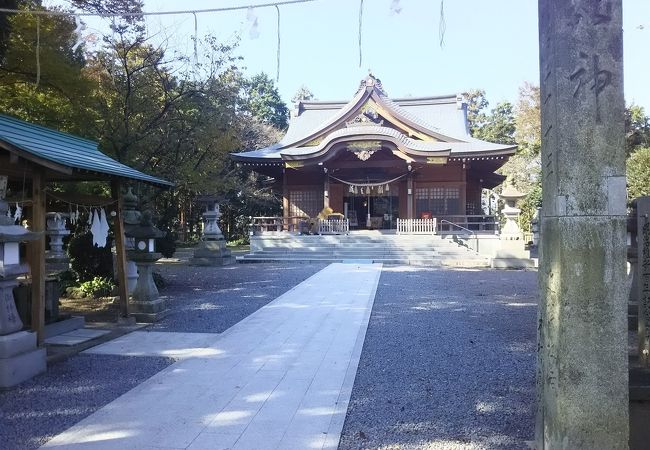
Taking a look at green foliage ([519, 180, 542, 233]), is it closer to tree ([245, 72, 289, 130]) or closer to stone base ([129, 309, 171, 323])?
tree ([245, 72, 289, 130])

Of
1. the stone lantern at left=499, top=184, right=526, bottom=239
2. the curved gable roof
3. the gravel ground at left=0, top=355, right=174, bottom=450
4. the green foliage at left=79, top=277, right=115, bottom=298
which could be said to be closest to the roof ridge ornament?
the curved gable roof

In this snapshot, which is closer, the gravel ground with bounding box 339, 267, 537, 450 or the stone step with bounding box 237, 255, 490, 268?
the gravel ground with bounding box 339, 267, 537, 450

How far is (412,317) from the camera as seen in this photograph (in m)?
7.13

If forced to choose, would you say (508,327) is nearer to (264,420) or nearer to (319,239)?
(264,420)

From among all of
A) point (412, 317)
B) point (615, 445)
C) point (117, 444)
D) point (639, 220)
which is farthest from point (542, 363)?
point (412, 317)

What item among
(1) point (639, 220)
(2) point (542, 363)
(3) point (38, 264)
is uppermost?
(1) point (639, 220)

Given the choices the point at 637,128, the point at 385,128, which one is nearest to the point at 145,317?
the point at 385,128

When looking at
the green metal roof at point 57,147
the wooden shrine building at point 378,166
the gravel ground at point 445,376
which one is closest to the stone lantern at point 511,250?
the wooden shrine building at point 378,166

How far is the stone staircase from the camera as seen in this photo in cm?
1606

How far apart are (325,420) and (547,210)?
218 centimetres

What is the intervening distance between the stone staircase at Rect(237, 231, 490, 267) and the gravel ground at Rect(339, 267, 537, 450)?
7.31 m

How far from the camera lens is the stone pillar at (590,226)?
2.23m

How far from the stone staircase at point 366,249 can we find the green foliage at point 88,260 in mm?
7578

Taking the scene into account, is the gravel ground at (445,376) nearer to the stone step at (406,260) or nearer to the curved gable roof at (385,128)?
the stone step at (406,260)
